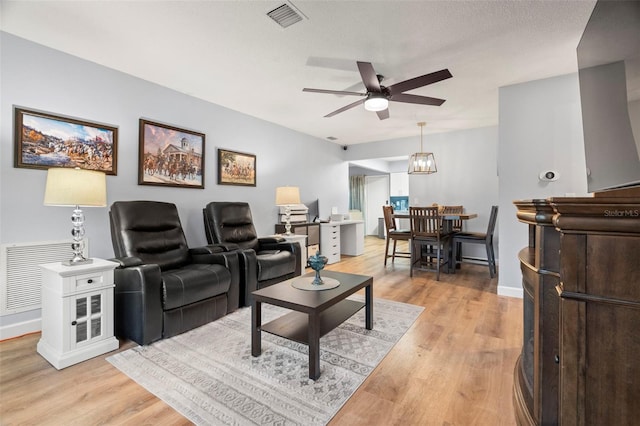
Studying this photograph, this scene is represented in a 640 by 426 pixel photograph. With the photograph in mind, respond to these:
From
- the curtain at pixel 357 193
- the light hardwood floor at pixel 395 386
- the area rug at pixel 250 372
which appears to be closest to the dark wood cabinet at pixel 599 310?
the light hardwood floor at pixel 395 386

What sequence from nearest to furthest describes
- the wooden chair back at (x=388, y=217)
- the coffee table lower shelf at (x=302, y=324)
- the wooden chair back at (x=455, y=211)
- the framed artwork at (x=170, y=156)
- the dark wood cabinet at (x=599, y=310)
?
the dark wood cabinet at (x=599, y=310) < the coffee table lower shelf at (x=302, y=324) < the framed artwork at (x=170, y=156) < the wooden chair back at (x=388, y=217) < the wooden chair back at (x=455, y=211)

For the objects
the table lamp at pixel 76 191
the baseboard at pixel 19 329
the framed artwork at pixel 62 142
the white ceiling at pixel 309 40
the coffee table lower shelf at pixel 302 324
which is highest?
the white ceiling at pixel 309 40

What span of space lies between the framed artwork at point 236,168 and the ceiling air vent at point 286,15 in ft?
7.25

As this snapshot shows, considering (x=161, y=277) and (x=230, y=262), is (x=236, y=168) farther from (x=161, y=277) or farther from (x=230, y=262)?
(x=161, y=277)

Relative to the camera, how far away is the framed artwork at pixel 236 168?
4.04 meters

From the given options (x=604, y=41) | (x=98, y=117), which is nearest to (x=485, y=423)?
(x=604, y=41)

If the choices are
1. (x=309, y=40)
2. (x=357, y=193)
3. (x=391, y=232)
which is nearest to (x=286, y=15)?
(x=309, y=40)

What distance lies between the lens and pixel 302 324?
2.14 m

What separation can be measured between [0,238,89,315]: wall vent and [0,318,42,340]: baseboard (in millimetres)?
112

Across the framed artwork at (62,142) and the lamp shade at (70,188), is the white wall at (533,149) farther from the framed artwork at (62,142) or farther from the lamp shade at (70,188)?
the framed artwork at (62,142)

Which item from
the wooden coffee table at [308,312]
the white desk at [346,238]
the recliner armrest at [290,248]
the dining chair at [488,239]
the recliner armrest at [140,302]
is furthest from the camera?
the white desk at [346,238]

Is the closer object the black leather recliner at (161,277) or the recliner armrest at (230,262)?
the black leather recliner at (161,277)

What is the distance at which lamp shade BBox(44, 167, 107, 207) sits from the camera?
202cm

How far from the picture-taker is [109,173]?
2932 millimetres
